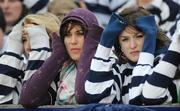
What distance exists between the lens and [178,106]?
305 centimetres

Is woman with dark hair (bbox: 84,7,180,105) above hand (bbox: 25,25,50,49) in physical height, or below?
below

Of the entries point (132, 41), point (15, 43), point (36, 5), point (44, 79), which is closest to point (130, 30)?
point (132, 41)

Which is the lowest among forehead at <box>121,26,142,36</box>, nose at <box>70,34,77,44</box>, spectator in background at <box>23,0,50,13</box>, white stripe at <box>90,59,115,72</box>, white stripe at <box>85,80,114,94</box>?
white stripe at <box>85,80,114,94</box>

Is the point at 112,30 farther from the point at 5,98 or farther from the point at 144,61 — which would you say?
the point at 5,98

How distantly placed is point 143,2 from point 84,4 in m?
0.48

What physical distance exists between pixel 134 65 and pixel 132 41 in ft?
0.46

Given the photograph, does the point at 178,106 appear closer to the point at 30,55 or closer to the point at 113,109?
the point at 113,109

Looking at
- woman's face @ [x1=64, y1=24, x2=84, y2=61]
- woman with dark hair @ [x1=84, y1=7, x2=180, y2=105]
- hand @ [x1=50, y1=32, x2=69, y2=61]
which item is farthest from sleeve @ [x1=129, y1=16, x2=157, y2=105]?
hand @ [x1=50, y1=32, x2=69, y2=61]

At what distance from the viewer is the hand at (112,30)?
11.2 ft

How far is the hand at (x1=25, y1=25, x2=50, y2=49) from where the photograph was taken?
379 centimetres

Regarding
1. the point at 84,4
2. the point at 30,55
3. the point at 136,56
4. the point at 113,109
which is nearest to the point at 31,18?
the point at 30,55

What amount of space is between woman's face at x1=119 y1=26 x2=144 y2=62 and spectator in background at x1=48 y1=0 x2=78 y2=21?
1.09 meters

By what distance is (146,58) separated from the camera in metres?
3.35

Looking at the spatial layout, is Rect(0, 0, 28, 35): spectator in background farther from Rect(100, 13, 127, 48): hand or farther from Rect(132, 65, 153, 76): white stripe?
Rect(132, 65, 153, 76): white stripe
